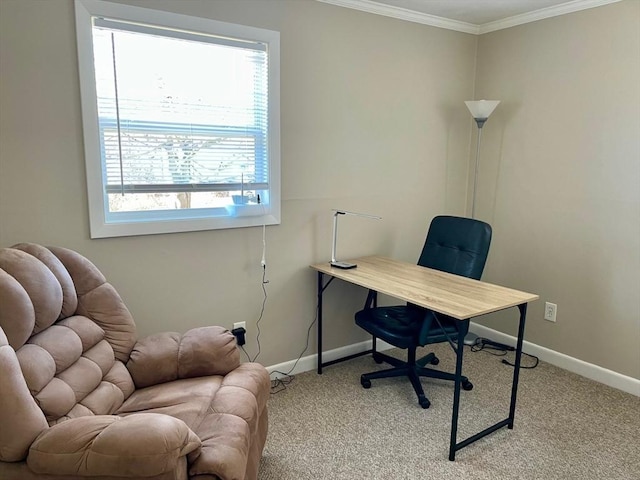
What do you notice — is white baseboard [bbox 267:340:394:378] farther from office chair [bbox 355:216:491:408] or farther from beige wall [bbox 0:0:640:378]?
office chair [bbox 355:216:491:408]

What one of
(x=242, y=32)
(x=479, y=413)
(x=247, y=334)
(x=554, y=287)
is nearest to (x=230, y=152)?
(x=242, y=32)

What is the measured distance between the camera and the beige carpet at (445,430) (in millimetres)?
2174

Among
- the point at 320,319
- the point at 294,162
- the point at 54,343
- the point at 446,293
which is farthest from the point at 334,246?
the point at 54,343

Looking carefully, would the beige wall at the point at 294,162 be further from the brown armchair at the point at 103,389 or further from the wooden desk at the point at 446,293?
the brown armchair at the point at 103,389

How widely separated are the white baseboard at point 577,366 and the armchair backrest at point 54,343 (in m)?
2.75

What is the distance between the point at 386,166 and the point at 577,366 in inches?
74.5

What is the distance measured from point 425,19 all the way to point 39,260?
9.38ft

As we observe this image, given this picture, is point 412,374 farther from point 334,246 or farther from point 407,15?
point 407,15

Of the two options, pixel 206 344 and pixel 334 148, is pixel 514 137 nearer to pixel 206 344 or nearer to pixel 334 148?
pixel 334 148

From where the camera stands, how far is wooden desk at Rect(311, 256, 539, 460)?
2170 mm

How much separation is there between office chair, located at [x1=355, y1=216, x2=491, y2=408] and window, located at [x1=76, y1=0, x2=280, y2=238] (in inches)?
36.8

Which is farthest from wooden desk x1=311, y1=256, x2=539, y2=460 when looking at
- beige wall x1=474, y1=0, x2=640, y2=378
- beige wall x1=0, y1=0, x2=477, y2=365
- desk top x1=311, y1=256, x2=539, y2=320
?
beige wall x1=474, y1=0, x2=640, y2=378

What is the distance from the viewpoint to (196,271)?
2.66 m

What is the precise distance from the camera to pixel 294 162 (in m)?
2.88
